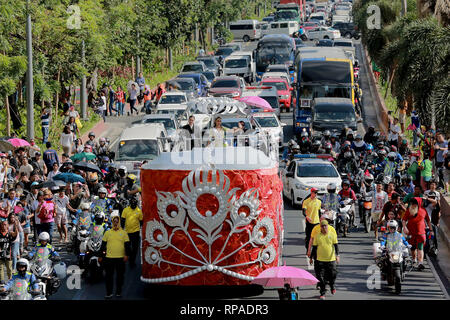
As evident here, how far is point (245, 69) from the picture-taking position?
59.2 m

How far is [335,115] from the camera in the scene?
37.6 meters

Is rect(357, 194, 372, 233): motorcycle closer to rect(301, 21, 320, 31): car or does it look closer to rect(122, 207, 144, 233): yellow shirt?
rect(122, 207, 144, 233): yellow shirt

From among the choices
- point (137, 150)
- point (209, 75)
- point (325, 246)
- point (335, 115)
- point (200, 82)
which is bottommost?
point (325, 246)

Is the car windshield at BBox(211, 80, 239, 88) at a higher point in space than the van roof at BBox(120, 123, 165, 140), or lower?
higher

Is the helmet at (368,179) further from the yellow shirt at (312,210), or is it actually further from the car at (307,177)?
the yellow shirt at (312,210)

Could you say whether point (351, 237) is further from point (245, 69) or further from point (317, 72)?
point (245, 69)

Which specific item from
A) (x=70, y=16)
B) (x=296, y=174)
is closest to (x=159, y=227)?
(x=296, y=174)

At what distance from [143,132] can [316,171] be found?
5.24 m

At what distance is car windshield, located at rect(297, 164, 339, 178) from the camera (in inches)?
1117

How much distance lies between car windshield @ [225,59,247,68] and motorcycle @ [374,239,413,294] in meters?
39.5

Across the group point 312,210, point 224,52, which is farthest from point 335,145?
point 224,52

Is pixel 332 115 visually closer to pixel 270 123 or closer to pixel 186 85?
pixel 270 123

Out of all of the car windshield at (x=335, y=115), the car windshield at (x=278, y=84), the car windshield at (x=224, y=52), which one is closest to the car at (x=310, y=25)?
the car windshield at (x=224, y=52)

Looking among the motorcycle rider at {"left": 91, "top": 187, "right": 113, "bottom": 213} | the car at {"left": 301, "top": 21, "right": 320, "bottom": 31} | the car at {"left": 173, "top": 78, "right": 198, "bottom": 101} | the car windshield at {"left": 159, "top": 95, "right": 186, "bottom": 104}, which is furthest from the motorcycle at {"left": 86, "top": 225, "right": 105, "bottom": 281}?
the car at {"left": 301, "top": 21, "right": 320, "bottom": 31}
